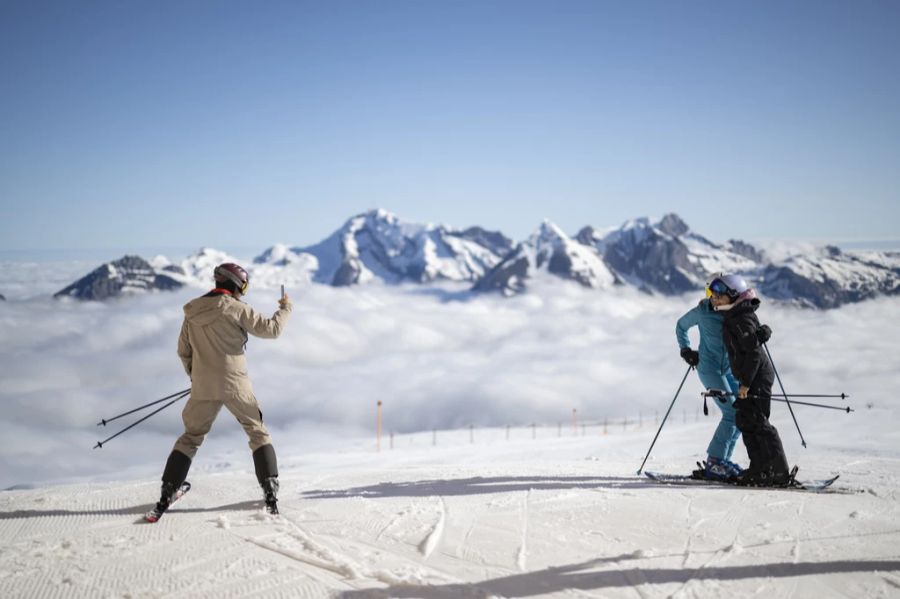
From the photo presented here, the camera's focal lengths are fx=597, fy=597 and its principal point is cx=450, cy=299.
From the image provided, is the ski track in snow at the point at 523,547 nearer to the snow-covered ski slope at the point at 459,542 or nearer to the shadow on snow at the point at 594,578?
the snow-covered ski slope at the point at 459,542

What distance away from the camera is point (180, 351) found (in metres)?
6.33

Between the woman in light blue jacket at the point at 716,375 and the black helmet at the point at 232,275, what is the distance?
5.70 metres

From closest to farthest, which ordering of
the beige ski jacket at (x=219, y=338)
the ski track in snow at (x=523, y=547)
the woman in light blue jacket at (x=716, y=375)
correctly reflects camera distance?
the ski track in snow at (x=523, y=547)
the beige ski jacket at (x=219, y=338)
the woman in light blue jacket at (x=716, y=375)

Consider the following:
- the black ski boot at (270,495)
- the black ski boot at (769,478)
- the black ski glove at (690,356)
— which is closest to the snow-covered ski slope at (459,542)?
the black ski boot at (270,495)

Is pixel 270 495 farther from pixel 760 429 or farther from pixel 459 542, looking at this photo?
pixel 760 429

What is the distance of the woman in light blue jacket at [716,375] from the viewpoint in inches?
319

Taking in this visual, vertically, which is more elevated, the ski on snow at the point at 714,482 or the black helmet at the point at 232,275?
the black helmet at the point at 232,275

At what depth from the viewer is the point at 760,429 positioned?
301 inches

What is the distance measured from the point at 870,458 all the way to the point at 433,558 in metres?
10.2

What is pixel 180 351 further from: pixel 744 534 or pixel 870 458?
pixel 870 458

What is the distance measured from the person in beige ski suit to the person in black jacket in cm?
559

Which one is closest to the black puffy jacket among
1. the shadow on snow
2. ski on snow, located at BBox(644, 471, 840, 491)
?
ski on snow, located at BBox(644, 471, 840, 491)

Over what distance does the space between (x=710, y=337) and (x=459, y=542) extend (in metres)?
4.90

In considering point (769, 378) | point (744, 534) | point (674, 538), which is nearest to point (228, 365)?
point (674, 538)
